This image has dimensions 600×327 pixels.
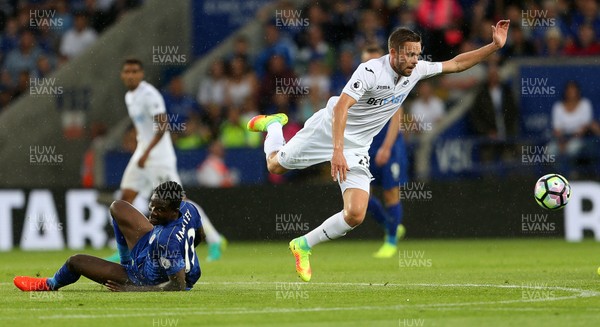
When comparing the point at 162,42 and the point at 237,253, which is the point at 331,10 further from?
the point at 237,253

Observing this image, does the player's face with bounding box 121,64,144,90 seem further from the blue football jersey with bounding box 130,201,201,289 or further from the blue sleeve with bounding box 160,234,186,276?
the blue sleeve with bounding box 160,234,186,276

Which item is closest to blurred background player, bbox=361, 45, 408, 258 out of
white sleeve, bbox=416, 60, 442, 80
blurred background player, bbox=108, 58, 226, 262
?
blurred background player, bbox=108, 58, 226, 262

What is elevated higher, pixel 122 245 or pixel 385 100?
pixel 385 100

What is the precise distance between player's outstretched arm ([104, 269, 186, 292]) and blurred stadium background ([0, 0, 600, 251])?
8253 millimetres

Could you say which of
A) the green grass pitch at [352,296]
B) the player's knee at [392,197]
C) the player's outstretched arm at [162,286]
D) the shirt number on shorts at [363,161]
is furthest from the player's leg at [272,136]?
the player's knee at [392,197]

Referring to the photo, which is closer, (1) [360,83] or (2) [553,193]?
(1) [360,83]

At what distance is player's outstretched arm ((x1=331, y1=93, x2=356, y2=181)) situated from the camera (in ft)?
34.6

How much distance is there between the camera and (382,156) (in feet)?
48.0

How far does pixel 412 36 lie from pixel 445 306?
269 centimetres

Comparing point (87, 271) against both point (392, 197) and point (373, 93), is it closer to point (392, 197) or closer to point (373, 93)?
→ point (373, 93)

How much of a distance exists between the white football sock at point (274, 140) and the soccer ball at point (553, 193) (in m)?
2.52

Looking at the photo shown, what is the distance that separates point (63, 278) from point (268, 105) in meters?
10.6

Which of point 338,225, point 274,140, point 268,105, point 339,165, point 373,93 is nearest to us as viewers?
point 339,165

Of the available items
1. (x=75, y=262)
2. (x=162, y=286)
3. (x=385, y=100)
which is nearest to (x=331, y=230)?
(x=385, y=100)
